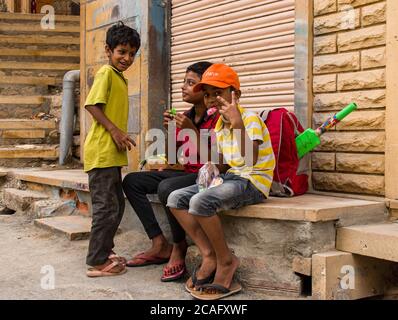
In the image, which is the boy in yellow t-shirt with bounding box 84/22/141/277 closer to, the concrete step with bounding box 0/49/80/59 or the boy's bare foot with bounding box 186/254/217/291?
the boy's bare foot with bounding box 186/254/217/291

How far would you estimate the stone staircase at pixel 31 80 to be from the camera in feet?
26.5

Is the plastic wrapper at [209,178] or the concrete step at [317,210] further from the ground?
the plastic wrapper at [209,178]

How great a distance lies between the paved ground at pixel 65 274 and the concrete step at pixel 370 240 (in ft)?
1.99

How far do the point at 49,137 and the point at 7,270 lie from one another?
4.41 metres

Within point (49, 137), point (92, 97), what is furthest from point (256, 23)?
point (49, 137)

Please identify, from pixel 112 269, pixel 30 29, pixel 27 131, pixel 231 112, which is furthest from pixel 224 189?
pixel 30 29

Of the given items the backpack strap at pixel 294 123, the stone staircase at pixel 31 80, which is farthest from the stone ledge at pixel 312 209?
the stone staircase at pixel 31 80

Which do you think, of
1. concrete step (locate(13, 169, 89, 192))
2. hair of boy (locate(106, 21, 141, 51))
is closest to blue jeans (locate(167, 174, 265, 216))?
hair of boy (locate(106, 21, 141, 51))

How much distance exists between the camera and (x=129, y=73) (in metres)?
6.86

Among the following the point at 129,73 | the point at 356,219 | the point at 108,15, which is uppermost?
the point at 108,15

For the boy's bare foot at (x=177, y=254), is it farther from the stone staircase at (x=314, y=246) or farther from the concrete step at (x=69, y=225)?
the concrete step at (x=69, y=225)

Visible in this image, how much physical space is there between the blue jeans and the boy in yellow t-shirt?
51cm
